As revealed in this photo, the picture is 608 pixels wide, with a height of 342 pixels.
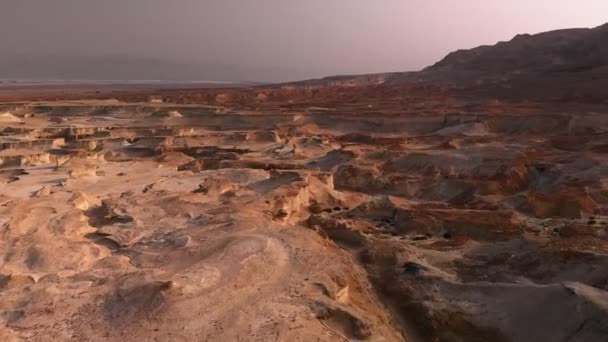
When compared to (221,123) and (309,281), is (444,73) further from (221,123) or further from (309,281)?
(309,281)

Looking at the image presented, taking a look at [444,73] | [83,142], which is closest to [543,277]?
[83,142]

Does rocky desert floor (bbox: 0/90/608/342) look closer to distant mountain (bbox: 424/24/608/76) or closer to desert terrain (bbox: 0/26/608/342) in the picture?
desert terrain (bbox: 0/26/608/342)

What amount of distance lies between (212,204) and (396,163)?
15.8m

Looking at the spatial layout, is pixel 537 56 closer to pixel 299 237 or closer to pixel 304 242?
pixel 299 237

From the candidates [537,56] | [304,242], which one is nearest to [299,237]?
[304,242]

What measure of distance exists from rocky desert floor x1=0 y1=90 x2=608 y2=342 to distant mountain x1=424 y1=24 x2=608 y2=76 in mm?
57250

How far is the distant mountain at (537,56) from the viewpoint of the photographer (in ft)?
279

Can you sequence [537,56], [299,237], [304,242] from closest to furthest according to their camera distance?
1. [304,242]
2. [299,237]
3. [537,56]

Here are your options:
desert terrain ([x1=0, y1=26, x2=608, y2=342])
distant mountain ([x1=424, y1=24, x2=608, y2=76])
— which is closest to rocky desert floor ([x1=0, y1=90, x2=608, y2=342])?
desert terrain ([x1=0, y1=26, x2=608, y2=342])

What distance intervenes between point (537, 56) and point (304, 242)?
98977 mm

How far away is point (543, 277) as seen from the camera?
1520 cm

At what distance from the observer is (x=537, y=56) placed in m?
99.9

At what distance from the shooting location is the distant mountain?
279 feet

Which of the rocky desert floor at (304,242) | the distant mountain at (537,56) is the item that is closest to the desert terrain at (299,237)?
the rocky desert floor at (304,242)
